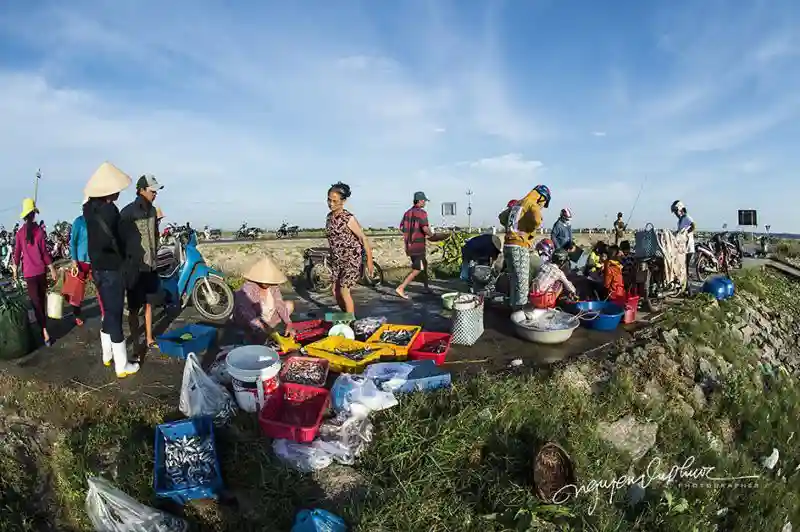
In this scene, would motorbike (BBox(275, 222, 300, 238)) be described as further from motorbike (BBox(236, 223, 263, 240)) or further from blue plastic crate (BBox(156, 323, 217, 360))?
blue plastic crate (BBox(156, 323, 217, 360))

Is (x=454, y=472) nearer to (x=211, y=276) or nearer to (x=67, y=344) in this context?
(x=211, y=276)

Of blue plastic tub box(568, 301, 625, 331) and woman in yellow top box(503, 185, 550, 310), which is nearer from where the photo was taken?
woman in yellow top box(503, 185, 550, 310)

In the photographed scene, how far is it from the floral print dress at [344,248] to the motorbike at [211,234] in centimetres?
1949

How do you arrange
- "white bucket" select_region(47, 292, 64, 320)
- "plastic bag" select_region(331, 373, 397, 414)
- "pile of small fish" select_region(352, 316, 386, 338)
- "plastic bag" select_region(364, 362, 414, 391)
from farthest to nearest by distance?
"white bucket" select_region(47, 292, 64, 320) → "pile of small fish" select_region(352, 316, 386, 338) → "plastic bag" select_region(364, 362, 414, 391) → "plastic bag" select_region(331, 373, 397, 414)

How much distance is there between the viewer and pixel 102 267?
453cm

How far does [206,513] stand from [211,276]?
13.6ft

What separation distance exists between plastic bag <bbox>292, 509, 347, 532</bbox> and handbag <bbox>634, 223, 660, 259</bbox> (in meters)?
6.53

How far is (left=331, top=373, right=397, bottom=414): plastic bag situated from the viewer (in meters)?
3.65

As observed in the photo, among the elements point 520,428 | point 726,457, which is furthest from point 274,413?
point 726,457

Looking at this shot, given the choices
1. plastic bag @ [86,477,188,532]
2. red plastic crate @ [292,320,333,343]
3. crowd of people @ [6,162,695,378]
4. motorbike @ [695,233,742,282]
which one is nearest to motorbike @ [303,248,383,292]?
crowd of people @ [6,162,695,378]

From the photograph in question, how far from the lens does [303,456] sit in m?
3.29

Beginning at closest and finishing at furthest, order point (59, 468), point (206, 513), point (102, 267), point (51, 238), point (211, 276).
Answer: point (206, 513), point (59, 468), point (102, 267), point (211, 276), point (51, 238)

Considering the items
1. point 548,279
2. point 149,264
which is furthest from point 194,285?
point 548,279
